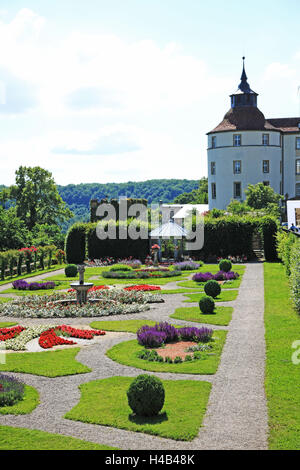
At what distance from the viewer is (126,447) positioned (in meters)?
9.09

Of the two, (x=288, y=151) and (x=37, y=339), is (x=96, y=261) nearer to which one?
(x=37, y=339)

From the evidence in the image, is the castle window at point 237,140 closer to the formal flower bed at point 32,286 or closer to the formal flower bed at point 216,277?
the formal flower bed at point 216,277

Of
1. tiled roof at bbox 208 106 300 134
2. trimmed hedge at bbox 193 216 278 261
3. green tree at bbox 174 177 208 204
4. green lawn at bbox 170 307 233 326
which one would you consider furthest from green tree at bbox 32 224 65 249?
green tree at bbox 174 177 208 204

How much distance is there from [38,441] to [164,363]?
5.56m

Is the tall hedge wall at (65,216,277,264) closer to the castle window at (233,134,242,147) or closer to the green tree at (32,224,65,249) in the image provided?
the green tree at (32,224,65,249)

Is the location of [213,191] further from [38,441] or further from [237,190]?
[38,441]

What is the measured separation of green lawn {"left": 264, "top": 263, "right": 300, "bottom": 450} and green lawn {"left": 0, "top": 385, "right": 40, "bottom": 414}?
450 centimetres

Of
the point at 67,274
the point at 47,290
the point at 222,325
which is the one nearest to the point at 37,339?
the point at 222,325

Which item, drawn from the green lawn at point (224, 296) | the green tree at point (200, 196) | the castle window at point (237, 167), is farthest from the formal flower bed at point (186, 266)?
the green tree at point (200, 196)

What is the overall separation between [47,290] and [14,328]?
36.6 feet

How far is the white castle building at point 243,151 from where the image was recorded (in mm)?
68125

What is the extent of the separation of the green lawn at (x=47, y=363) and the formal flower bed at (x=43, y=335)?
92 cm

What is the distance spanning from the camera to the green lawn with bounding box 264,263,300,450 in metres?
9.49

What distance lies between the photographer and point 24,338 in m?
17.7
